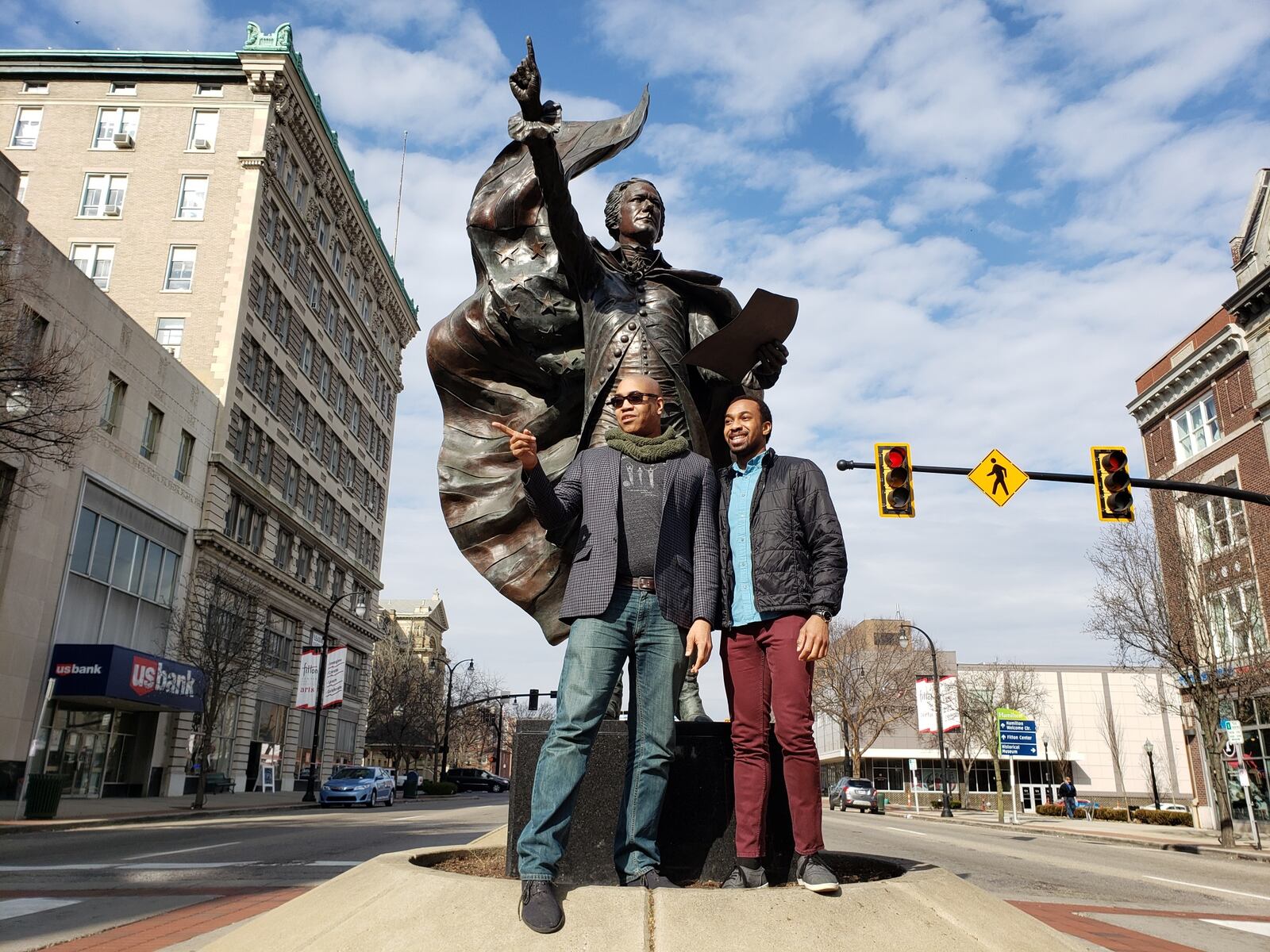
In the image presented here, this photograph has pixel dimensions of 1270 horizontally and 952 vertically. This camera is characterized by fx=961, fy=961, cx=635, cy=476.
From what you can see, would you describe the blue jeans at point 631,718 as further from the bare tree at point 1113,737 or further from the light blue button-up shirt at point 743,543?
the bare tree at point 1113,737

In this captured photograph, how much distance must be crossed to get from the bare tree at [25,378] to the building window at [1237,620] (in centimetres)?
2437

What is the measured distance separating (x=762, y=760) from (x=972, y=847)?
15853mm

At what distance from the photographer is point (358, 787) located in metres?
29.8

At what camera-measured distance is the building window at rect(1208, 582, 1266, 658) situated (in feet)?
74.5

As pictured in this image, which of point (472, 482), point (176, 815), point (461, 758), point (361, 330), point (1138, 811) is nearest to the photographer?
point (472, 482)

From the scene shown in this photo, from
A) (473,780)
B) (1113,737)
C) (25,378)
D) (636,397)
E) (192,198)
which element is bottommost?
(473,780)

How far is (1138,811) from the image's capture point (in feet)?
113

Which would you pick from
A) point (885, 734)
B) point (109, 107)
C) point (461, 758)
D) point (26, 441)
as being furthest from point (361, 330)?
point (461, 758)

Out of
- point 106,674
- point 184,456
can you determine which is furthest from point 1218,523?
point 184,456

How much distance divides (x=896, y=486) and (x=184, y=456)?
2512 centimetres

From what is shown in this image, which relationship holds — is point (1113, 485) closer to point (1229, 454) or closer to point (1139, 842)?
point (1139, 842)

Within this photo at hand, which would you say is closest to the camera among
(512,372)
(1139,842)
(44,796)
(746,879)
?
(746,879)

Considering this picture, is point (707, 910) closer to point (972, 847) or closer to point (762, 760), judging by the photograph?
point (762, 760)

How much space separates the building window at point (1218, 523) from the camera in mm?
24672
